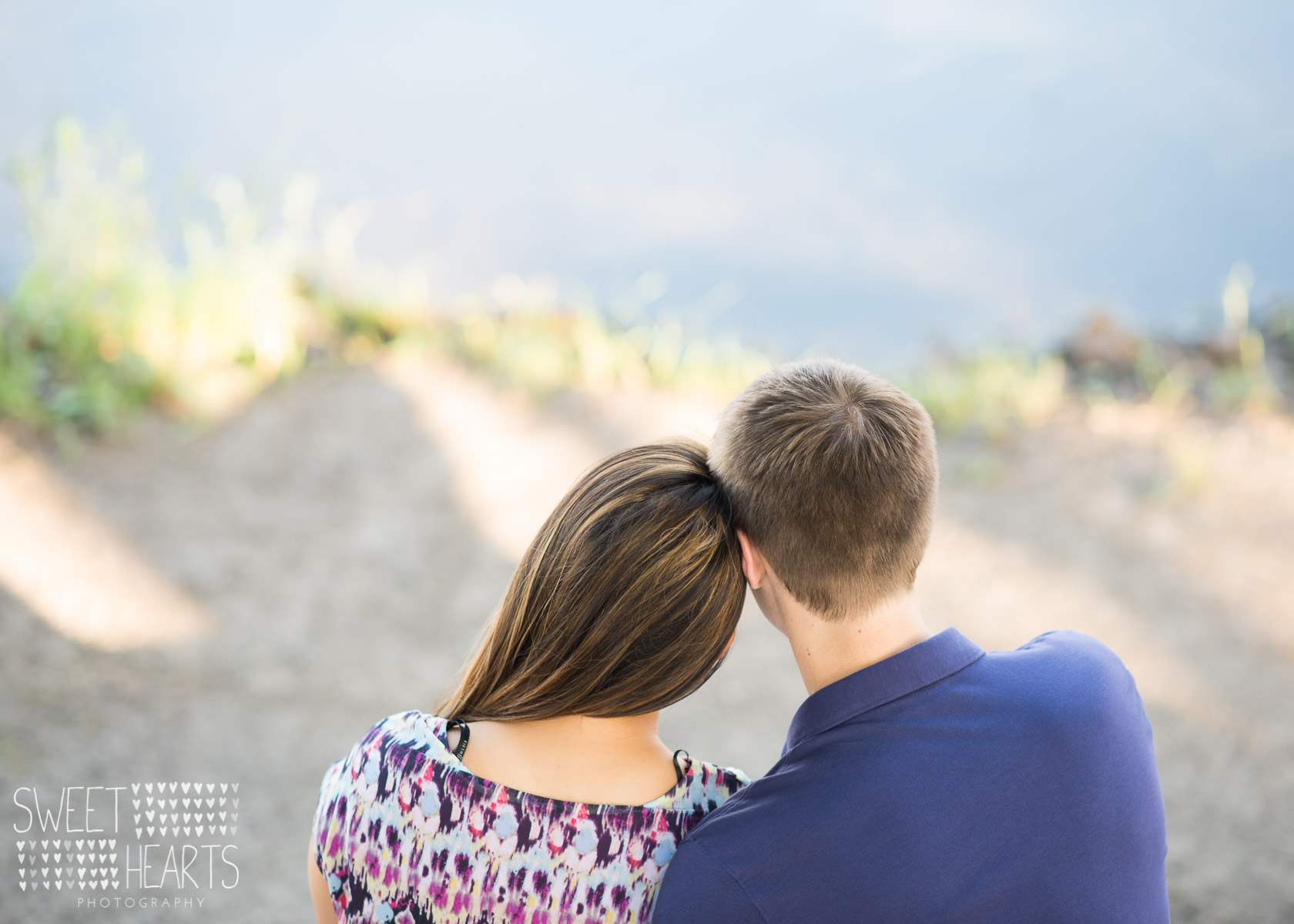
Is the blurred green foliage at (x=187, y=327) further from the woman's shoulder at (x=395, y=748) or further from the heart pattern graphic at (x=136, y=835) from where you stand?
the woman's shoulder at (x=395, y=748)

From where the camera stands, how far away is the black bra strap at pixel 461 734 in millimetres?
1212

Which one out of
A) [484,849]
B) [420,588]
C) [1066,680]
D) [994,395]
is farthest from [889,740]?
[994,395]

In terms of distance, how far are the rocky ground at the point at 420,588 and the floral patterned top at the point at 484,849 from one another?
1.62m

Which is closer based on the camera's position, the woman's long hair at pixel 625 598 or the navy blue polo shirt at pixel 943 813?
the navy blue polo shirt at pixel 943 813

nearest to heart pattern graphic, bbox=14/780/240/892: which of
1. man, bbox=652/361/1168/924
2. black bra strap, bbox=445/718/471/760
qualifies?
black bra strap, bbox=445/718/471/760

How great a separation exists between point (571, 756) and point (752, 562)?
A: 0.36m

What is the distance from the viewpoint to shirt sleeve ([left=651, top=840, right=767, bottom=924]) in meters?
1.02

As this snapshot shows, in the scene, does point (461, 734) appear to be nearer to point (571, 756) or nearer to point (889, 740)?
point (571, 756)

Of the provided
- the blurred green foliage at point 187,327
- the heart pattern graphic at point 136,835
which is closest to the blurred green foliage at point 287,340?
the blurred green foliage at point 187,327

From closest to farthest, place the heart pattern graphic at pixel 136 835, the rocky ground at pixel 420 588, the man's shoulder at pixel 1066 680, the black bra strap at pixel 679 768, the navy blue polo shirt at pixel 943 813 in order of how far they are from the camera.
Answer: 1. the navy blue polo shirt at pixel 943 813
2. the man's shoulder at pixel 1066 680
3. the black bra strap at pixel 679 768
4. the heart pattern graphic at pixel 136 835
5. the rocky ground at pixel 420 588

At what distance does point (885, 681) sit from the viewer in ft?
3.73

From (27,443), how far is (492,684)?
12.0 feet

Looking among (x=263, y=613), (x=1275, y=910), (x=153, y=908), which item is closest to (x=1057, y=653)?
(x=1275, y=910)

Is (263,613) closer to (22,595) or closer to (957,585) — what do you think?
(22,595)
